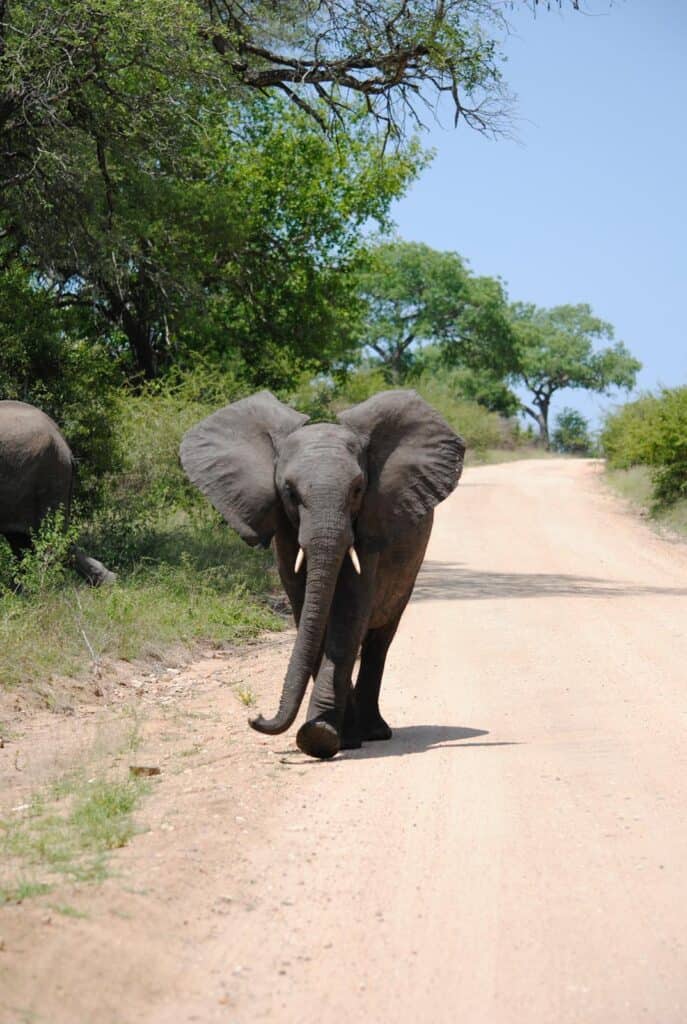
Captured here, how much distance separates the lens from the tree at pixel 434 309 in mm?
74688

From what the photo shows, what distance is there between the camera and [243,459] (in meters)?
8.33

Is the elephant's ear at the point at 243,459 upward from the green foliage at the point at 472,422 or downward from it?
downward

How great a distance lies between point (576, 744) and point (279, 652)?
4.73m

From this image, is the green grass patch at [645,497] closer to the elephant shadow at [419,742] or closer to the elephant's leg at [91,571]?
the elephant's leg at [91,571]

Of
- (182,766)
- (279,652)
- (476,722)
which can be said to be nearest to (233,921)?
(182,766)

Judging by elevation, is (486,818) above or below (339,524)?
below

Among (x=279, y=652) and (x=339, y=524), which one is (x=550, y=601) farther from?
(x=339, y=524)

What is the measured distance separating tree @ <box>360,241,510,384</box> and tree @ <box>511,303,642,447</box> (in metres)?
9.32

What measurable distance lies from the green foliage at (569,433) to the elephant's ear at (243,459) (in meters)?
76.3

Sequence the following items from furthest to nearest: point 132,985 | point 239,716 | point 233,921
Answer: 1. point 239,716
2. point 233,921
3. point 132,985

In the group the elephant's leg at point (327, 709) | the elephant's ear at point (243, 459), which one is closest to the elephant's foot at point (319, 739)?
the elephant's leg at point (327, 709)

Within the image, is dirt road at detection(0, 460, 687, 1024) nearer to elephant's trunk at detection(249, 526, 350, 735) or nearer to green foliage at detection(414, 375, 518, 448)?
elephant's trunk at detection(249, 526, 350, 735)

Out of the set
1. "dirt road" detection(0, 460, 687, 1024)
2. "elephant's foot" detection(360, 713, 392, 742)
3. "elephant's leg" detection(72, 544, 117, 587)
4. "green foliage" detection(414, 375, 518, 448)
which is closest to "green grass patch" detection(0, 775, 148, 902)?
"dirt road" detection(0, 460, 687, 1024)

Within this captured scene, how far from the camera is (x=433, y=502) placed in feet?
27.6
